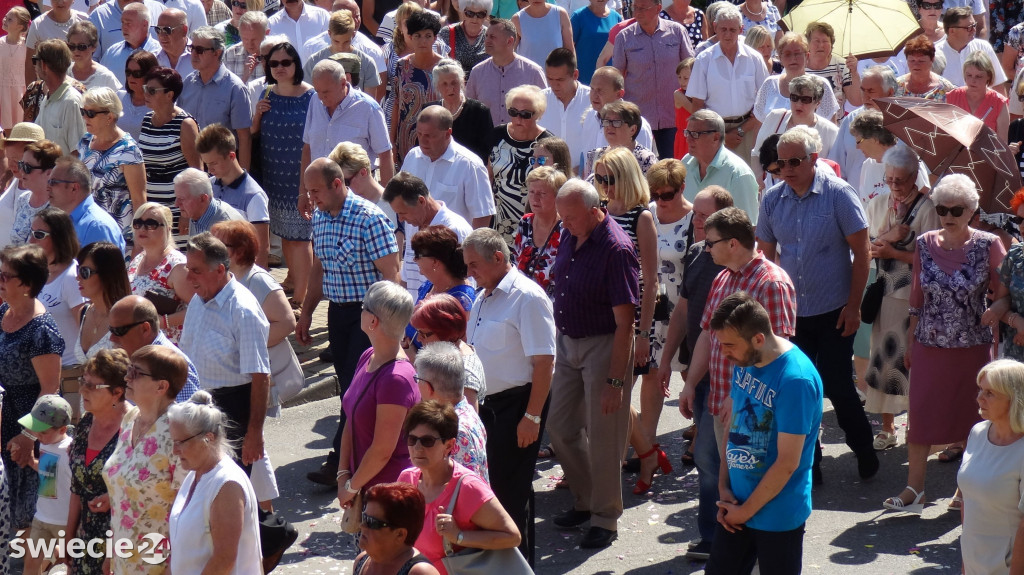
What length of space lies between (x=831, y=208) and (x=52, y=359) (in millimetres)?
4378

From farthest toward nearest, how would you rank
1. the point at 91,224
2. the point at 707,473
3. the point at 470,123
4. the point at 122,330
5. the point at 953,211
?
the point at 470,123 → the point at 91,224 → the point at 953,211 → the point at 707,473 → the point at 122,330

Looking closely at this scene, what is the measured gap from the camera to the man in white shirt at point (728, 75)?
37.8 feet

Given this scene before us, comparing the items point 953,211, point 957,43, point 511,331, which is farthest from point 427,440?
point 957,43

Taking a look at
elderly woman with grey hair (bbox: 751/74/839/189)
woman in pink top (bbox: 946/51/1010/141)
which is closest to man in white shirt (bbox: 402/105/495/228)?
elderly woman with grey hair (bbox: 751/74/839/189)

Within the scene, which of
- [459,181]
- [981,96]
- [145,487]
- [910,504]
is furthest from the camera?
[981,96]

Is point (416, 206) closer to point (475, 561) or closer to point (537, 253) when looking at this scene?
point (537, 253)

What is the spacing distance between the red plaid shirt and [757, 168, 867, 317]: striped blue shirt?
112 centimetres

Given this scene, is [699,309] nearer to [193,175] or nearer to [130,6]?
[193,175]

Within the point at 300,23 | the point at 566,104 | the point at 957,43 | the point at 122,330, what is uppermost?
the point at 300,23

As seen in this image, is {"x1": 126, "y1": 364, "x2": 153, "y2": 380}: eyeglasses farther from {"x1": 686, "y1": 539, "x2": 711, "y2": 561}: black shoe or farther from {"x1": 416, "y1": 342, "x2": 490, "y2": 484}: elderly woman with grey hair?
{"x1": 686, "y1": 539, "x2": 711, "y2": 561}: black shoe

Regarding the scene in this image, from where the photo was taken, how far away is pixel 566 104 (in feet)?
35.4

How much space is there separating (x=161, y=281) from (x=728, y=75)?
19.0ft

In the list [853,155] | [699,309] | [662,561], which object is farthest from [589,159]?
[662,561]

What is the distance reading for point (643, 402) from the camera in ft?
27.5
